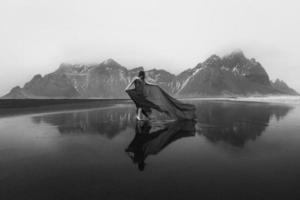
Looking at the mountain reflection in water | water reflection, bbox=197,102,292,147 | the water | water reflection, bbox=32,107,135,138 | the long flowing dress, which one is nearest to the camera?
the water

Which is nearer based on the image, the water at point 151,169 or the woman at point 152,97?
the water at point 151,169

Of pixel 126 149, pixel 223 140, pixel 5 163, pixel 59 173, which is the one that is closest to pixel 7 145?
pixel 5 163

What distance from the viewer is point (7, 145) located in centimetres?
894

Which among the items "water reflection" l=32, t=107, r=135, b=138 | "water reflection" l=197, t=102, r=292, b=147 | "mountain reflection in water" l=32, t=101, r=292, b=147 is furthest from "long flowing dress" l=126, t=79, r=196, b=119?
"water reflection" l=197, t=102, r=292, b=147

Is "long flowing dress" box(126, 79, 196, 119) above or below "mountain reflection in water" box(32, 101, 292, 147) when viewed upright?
above

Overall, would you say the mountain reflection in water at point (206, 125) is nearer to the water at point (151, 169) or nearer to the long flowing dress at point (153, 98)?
the water at point (151, 169)

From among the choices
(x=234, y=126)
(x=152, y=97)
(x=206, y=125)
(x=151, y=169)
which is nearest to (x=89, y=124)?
(x=152, y=97)

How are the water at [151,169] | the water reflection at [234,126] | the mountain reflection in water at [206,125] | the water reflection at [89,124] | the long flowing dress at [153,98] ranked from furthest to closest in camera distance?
the long flowing dress at [153,98] < the water reflection at [89,124] < the mountain reflection in water at [206,125] < the water reflection at [234,126] < the water at [151,169]

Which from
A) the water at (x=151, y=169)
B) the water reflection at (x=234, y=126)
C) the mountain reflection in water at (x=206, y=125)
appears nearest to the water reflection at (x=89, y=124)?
the mountain reflection in water at (x=206, y=125)

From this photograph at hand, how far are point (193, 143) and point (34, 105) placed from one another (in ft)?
150

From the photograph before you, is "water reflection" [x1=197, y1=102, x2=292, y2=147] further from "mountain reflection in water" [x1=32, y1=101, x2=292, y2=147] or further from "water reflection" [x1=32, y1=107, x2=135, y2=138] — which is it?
"water reflection" [x1=32, y1=107, x2=135, y2=138]

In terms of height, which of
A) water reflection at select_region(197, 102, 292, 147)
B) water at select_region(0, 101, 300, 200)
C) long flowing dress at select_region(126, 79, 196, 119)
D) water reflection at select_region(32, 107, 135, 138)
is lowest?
water reflection at select_region(32, 107, 135, 138)

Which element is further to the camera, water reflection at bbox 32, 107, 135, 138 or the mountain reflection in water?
water reflection at bbox 32, 107, 135, 138

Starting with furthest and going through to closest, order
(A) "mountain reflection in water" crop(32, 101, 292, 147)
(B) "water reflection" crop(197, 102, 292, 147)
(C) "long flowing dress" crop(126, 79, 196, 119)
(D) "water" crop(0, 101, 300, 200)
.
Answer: (C) "long flowing dress" crop(126, 79, 196, 119) → (A) "mountain reflection in water" crop(32, 101, 292, 147) → (B) "water reflection" crop(197, 102, 292, 147) → (D) "water" crop(0, 101, 300, 200)
